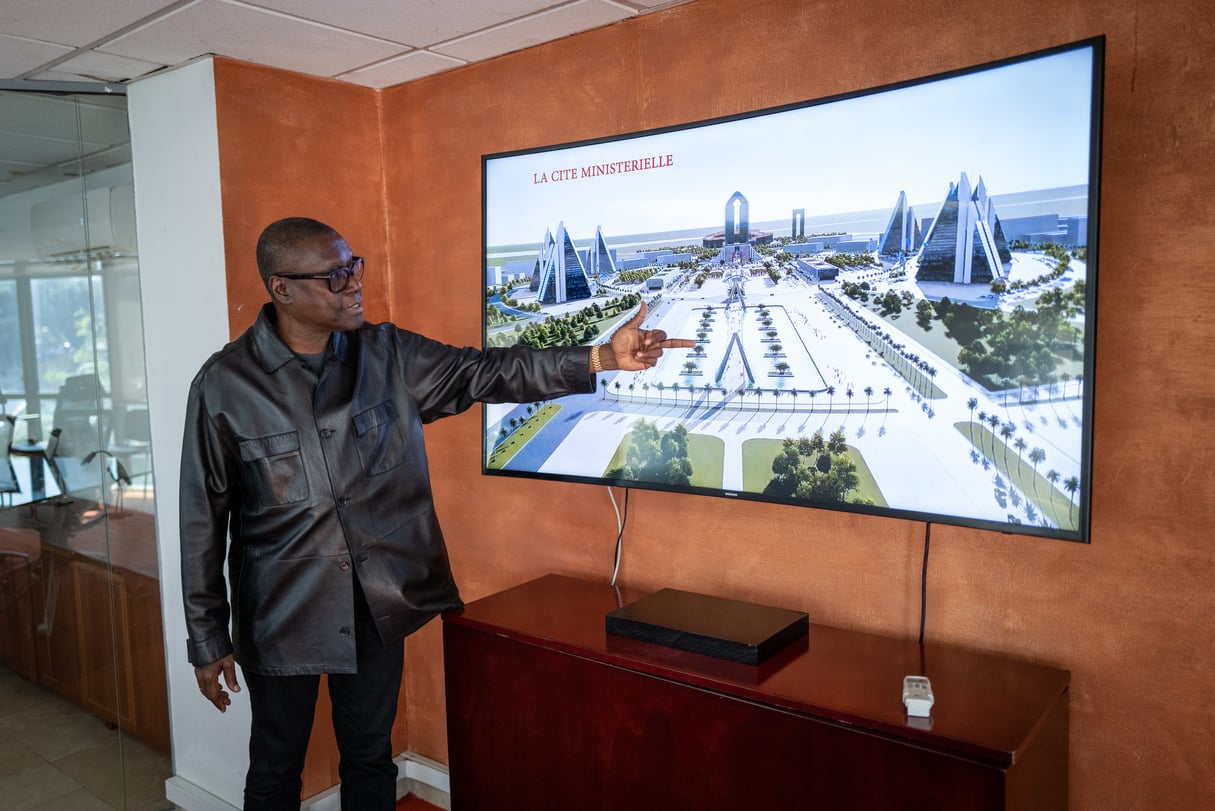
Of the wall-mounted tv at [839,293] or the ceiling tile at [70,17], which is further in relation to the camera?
the ceiling tile at [70,17]

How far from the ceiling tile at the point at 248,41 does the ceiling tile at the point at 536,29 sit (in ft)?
0.70

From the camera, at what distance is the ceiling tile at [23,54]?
7.99 ft

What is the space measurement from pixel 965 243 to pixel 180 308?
7.78 feet

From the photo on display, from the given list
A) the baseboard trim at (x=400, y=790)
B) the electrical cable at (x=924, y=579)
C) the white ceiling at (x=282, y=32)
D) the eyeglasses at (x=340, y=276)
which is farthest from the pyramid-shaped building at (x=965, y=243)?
the baseboard trim at (x=400, y=790)

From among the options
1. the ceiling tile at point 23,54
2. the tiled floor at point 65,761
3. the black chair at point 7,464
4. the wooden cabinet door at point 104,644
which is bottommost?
the tiled floor at point 65,761

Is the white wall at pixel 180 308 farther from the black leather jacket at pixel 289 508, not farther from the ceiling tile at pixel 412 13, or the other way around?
the black leather jacket at pixel 289 508

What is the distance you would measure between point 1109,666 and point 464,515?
1.98 m

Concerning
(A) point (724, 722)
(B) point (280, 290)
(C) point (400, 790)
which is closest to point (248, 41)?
(B) point (280, 290)

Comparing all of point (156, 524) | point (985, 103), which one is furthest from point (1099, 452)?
point (156, 524)

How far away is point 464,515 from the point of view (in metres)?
3.07

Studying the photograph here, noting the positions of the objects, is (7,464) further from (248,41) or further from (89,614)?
(248,41)

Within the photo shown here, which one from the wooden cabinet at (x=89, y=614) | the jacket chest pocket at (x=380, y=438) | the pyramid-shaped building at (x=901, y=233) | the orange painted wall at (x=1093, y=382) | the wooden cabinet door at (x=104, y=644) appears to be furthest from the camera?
the wooden cabinet door at (x=104, y=644)

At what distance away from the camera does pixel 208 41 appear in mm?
2539

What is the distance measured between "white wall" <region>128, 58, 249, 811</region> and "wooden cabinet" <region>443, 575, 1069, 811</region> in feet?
3.46
